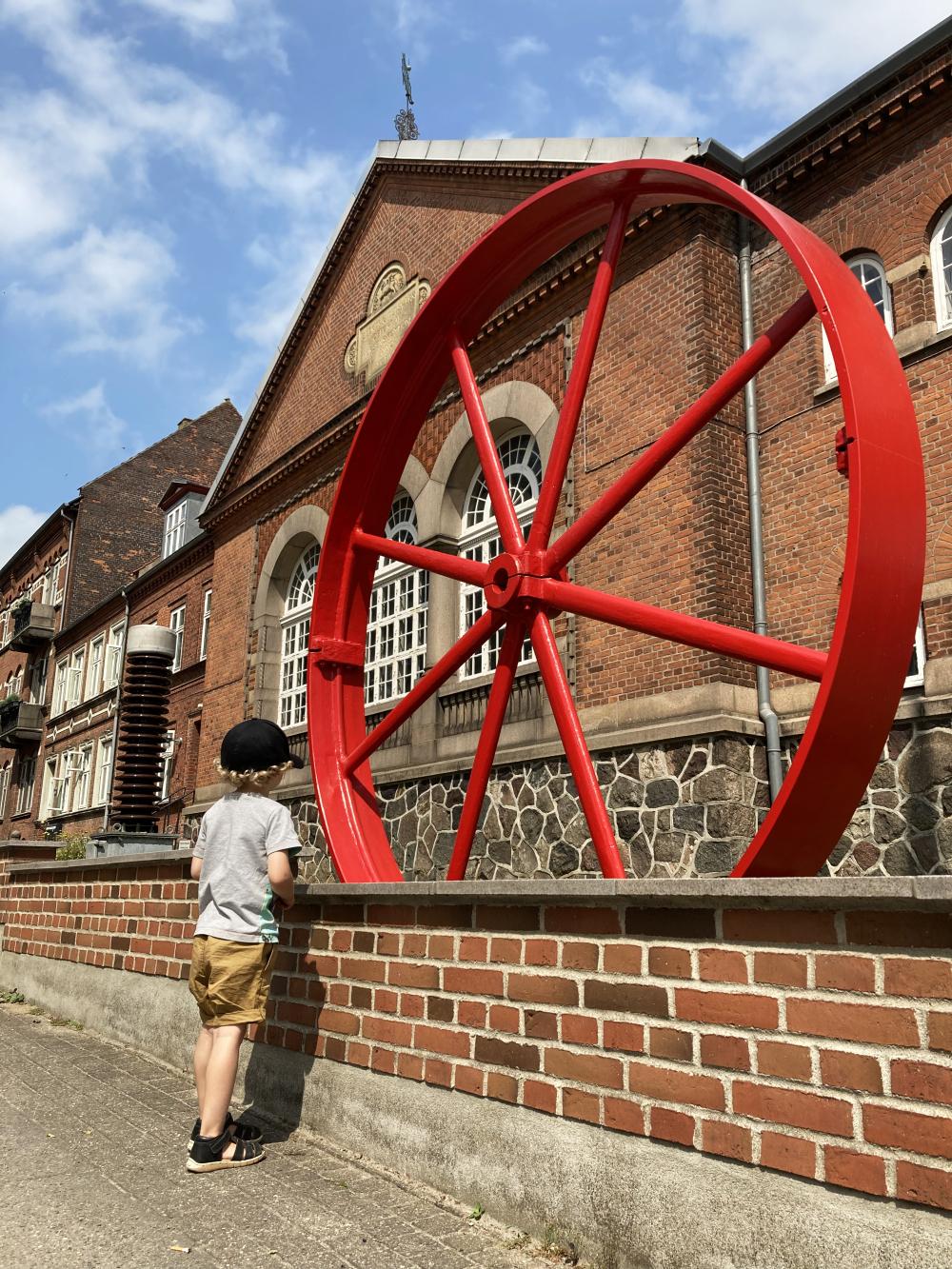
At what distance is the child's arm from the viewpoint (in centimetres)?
410

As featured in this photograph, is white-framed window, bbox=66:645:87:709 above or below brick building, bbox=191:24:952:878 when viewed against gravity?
above

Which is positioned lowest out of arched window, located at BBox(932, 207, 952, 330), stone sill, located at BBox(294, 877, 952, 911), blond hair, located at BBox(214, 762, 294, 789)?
stone sill, located at BBox(294, 877, 952, 911)

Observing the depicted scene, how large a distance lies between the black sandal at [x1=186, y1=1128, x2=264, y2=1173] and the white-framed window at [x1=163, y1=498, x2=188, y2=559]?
25.7 metres

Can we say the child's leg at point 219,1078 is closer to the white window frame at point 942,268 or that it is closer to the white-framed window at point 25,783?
the white window frame at point 942,268

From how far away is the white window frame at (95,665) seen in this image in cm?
2983

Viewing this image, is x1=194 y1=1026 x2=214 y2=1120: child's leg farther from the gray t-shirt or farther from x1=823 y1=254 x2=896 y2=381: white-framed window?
x1=823 y1=254 x2=896 y2=381: white-framed window

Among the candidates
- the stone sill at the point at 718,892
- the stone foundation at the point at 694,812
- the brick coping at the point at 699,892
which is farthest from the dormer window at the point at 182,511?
the stone sill at the point at 718,892

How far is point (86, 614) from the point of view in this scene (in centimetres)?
3094

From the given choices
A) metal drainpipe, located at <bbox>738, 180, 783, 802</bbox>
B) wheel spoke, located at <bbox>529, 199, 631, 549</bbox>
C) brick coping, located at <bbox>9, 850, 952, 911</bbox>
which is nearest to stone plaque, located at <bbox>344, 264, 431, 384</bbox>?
metal drainpipe, located at <bbox>738, 180, 783, 802</bbox>

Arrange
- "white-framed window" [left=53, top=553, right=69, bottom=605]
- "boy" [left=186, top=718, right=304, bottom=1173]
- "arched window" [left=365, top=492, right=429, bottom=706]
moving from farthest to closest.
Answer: "white-framed window" [left=53, top=553, right=69, bottom=605], "arched window" [left=365, top=492, right=429, bottom=706], "boy" [left=186, top=718, right=304, bottom=1173]

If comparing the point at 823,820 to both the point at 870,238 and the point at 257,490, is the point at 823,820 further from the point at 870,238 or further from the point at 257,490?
the point at 257,490

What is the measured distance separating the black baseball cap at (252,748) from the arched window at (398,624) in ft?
27.9

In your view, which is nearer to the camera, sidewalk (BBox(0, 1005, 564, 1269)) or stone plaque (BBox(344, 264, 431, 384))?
sidewalk (BBox(0, 1005, 564, 1269))

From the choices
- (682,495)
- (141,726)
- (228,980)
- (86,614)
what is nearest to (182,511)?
(86,614)
